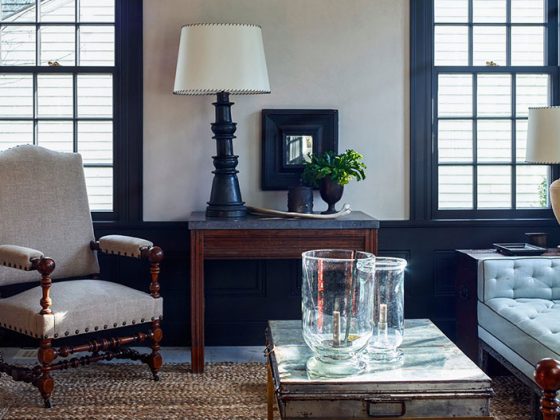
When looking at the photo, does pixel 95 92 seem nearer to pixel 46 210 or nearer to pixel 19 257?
pixel 46 210

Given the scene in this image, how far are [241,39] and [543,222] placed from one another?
2148mm

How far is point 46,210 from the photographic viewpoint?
4.07m

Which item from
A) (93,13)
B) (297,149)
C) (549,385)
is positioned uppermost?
(93,13)

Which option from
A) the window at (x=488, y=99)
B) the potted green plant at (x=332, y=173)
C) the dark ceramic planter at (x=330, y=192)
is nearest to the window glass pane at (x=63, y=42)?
the potted green plant at (x=332, y=173)

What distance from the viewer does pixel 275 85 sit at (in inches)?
180

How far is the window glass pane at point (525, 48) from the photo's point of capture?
15.4 ft

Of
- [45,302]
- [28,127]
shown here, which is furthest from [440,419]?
[28,127]

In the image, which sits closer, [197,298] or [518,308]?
[518,308]

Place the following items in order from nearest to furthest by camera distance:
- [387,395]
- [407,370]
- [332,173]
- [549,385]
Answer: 1. [549,385]
2. [387,395]
3. [407,370]
4. [332,173]

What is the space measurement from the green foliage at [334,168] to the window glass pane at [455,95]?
0.69 meters

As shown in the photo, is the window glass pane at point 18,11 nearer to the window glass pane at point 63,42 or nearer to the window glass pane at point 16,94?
the window glass pane at point 63,42

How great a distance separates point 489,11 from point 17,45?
2.83 meters

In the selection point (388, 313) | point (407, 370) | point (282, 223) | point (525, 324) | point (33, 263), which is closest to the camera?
point (407, 370)

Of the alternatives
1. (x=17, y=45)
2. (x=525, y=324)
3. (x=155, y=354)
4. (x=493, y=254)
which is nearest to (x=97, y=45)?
(x=17, y=45)
